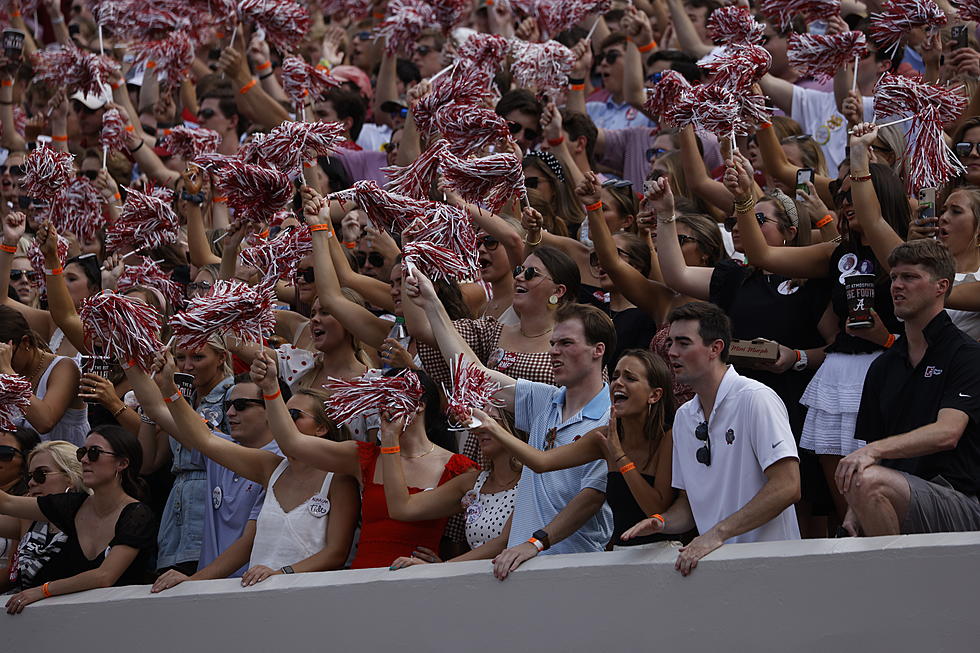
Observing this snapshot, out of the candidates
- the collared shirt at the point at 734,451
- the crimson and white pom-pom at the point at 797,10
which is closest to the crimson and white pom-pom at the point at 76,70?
the crimson and white pom-pom at the point at 797,10

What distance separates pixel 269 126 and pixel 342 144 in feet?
1.65

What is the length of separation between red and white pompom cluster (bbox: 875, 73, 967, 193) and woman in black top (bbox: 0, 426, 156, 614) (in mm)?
3864

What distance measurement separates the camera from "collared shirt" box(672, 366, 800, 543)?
5.15m

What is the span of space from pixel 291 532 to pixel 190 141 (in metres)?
3.55

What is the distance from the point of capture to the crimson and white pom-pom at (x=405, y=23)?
10336mm

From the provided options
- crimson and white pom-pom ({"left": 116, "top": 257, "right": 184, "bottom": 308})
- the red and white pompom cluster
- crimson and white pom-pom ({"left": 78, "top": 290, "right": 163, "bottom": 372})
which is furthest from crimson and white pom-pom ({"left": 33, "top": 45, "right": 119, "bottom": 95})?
the red and white pompom cluster

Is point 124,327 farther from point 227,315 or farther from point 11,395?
point 11,395

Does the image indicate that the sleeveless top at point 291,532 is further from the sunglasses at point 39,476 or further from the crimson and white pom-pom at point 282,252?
the sunglasses at point 39,476

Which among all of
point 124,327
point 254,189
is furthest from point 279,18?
point 124,327

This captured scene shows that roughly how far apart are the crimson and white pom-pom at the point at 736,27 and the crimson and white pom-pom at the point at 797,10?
35 centimetres

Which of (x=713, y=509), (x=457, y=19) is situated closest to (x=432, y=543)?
(x=713, y=509)

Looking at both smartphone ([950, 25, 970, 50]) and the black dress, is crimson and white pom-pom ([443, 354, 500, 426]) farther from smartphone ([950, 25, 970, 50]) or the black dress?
smartphone ([950, 25, 970, 50])

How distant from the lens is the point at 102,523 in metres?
6.86

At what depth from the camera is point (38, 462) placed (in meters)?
7.31
